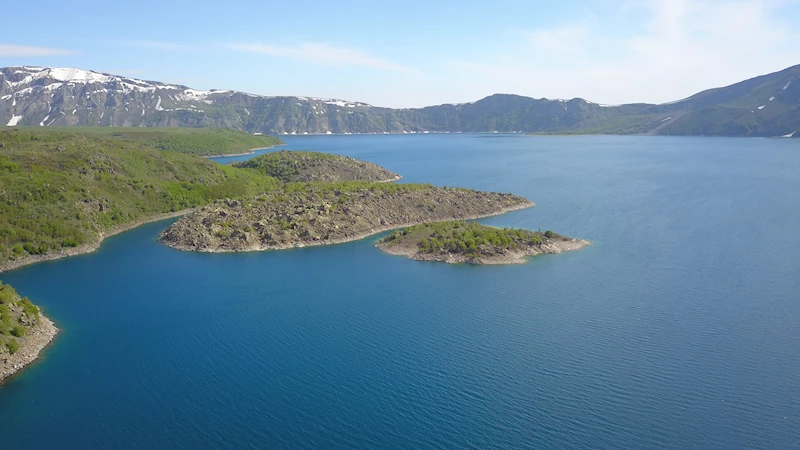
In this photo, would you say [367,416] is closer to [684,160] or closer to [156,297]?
[156,297]

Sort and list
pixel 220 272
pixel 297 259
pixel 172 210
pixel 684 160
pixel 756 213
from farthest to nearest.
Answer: pixel 684 160
pixel 172 210
pixel 756 213
pixel 297 259
pixel 220 272

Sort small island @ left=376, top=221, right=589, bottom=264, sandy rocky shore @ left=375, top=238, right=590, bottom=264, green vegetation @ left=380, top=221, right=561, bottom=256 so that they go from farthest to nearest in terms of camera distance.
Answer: green vegetation @ left=380, top=221, right=561, bottom=256 → small island @ left=376, top=221, right=589, bottom=264 → sandy rocky shore @ left=375, top=238, right=590, bottom=264

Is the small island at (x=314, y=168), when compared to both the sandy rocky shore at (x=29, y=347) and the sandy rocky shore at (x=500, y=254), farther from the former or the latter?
the sandy rocky shore at (x=29, y=347)

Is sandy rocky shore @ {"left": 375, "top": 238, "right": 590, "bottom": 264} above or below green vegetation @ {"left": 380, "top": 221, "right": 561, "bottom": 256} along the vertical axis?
below

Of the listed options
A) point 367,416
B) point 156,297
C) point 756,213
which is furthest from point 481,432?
point 756,213

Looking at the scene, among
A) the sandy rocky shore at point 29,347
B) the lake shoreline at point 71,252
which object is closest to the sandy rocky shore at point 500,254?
the sandy rocky shore at point 29,347

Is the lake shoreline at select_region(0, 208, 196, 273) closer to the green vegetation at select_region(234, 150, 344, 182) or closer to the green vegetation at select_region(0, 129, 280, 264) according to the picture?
the green vegetation at select_region(0, 129, 280, 264)

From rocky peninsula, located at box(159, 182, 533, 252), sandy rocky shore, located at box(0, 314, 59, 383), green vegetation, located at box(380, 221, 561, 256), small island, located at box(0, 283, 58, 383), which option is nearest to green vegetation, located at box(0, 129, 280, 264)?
rocky peninsula, located at box(159, 182, 533, 252)
